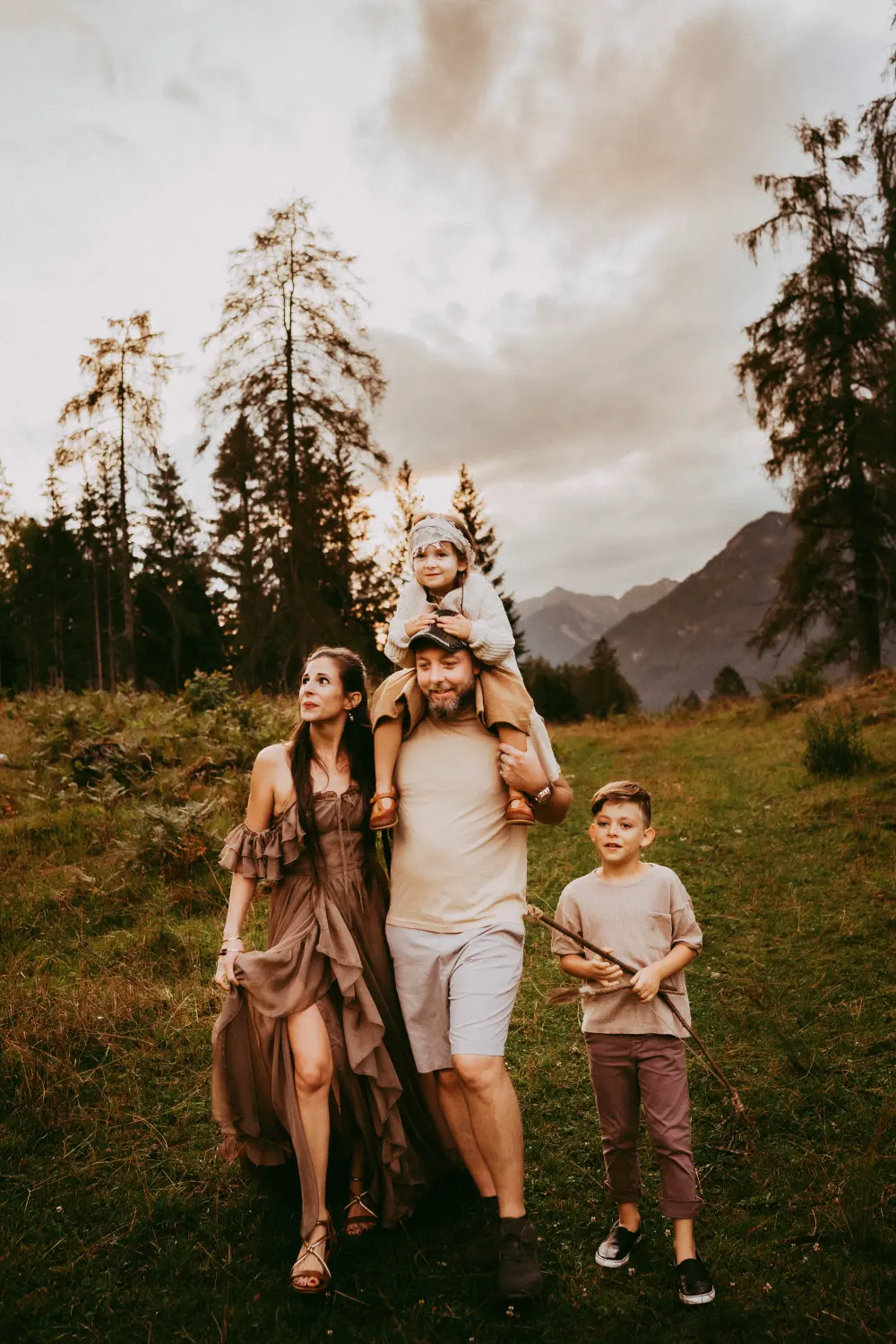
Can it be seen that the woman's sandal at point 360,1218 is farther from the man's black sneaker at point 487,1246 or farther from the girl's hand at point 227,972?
the girl's hand at point 227,972

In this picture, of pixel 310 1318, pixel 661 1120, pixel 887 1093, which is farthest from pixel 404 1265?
pixel 887 1093

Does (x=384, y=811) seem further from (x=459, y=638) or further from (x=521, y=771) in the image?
(x=459, y=638)

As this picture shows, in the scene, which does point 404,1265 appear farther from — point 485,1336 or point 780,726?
point 780,726

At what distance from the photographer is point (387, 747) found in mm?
3523

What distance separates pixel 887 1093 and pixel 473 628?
114 inches

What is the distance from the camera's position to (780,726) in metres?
13.5

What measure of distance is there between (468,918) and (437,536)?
5.31 ft

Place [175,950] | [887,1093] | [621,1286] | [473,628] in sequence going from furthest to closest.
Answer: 1. [175,950]
2. [887,1093]
3. [473,628]
4. [621,1286]

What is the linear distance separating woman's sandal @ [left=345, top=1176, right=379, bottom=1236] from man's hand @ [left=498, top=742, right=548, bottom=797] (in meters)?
1.78

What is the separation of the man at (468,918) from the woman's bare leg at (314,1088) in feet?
1.11

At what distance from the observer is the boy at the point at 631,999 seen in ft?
9.97

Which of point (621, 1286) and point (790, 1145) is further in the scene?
point (790, 1145)

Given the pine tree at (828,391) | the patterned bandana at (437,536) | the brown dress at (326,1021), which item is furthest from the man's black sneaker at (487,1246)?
the pine tree at (828,391)

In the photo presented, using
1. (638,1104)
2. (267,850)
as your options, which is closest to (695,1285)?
(638,1104)
